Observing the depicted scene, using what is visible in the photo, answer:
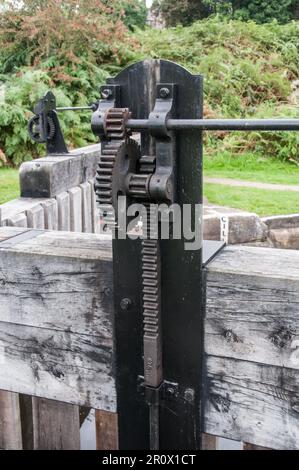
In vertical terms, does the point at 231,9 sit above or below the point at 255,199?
above

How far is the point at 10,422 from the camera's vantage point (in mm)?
Answer: 1954

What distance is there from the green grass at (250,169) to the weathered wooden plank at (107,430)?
5859 millimetres

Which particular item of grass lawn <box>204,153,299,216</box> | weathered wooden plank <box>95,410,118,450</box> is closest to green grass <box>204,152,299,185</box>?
grass lawn <box>204,153,299,216</box>

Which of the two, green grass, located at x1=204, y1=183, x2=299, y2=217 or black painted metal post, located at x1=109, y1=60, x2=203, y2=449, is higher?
black painted metal post, located at x1=109, y1=60, x2=203, y2=449

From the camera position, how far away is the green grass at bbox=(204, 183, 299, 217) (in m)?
5.57

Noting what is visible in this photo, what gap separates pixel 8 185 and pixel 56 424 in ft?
13.3

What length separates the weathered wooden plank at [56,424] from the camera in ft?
6.04

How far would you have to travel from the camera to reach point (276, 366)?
1.32m

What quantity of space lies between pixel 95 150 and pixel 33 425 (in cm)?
219

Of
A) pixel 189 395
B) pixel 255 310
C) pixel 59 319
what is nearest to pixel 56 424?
pixel 59 319

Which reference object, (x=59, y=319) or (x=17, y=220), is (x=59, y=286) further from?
(x=17, y=220)

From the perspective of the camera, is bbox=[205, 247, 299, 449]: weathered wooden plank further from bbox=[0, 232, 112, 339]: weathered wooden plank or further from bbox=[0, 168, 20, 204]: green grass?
bbox=[0, 168, 20, 204]: green grass

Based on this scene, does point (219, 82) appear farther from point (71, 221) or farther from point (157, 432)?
point (157, 432)

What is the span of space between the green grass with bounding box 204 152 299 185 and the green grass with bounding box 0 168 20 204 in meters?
2.88
